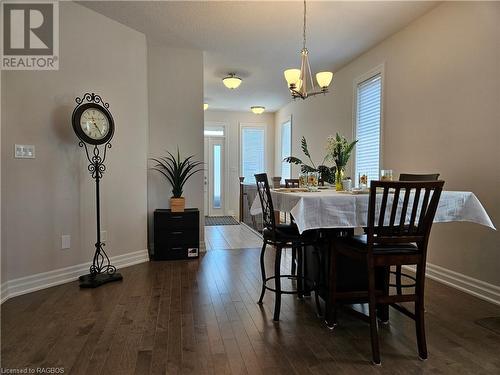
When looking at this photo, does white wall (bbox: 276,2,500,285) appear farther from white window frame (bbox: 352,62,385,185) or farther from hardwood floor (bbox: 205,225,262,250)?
hardwood floor (bbox: 205,225,262,250)

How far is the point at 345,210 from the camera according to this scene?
2039mm

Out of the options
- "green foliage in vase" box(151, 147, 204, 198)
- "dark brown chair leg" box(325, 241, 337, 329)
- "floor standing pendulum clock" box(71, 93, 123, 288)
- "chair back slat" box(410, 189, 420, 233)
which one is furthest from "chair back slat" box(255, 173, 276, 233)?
"green foliage in vase" box(151, 147, 204, 198)

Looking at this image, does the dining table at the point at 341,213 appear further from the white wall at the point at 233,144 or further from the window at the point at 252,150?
the window at the point at 252,150

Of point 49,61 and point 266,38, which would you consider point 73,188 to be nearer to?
point 49,61

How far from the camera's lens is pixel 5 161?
2.83 m

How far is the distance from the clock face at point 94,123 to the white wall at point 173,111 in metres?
1.19

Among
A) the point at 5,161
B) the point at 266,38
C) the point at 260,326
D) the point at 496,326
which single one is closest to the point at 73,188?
the point at 5,161

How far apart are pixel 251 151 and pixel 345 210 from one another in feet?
23.3

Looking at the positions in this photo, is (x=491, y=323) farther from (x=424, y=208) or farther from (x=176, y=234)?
(x=176, y=234)

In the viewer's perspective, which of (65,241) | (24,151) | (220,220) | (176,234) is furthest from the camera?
(220,220)

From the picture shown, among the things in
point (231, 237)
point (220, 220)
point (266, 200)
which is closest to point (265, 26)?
point (266, 200)

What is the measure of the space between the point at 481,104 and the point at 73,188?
12.5 ft

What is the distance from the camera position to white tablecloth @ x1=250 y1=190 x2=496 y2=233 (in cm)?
199

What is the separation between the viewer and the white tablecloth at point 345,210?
199cm
